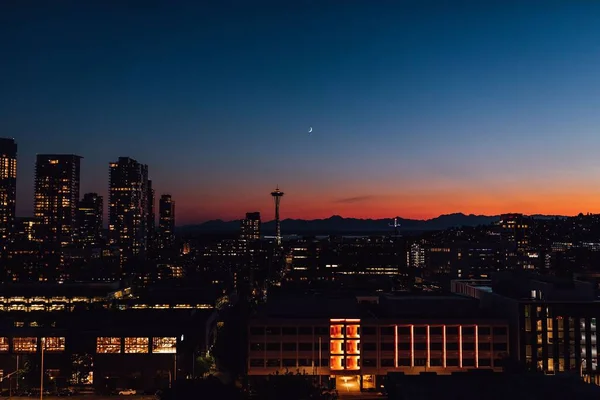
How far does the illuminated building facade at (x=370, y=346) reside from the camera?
56.6 m

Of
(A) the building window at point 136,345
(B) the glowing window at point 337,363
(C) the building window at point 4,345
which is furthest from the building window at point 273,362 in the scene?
(C) the building window at point 4,345

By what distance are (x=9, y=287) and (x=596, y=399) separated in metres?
106

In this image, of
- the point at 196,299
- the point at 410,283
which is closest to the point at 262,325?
the point at 196,299

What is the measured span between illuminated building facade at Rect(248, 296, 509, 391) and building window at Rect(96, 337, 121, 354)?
539 inches

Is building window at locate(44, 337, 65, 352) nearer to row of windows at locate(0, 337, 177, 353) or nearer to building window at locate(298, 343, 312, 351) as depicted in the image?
row of windows at locate(0, 337, 177, 353)

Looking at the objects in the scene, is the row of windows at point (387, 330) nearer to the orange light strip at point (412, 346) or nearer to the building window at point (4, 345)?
the orange light strip at point (412, 346)

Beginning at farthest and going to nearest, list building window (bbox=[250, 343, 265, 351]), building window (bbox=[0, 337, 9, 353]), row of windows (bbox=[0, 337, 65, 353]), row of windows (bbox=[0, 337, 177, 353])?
1. row of windows (bbox=[0, 337, 65, 353])
2. building window (bbox=[0, 337, 9, 353])
3. row of windows (bbox=[0, 337, 177, 353])
4. building window (bbox=[250, 343, 265, 351])

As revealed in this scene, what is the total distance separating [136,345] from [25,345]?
11.8 meters

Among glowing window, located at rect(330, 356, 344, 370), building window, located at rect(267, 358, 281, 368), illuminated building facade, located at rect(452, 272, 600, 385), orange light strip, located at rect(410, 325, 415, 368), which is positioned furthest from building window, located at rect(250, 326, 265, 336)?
illuminated building facade, located at rect(452, 272, 600, 385)

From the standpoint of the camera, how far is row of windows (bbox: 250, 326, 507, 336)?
2237 inches

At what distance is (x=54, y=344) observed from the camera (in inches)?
2425

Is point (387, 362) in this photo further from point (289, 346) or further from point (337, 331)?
point (289, 346)

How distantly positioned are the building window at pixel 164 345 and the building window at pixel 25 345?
40.8 ft

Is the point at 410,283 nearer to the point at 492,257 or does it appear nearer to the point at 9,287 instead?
the point at 492,257
